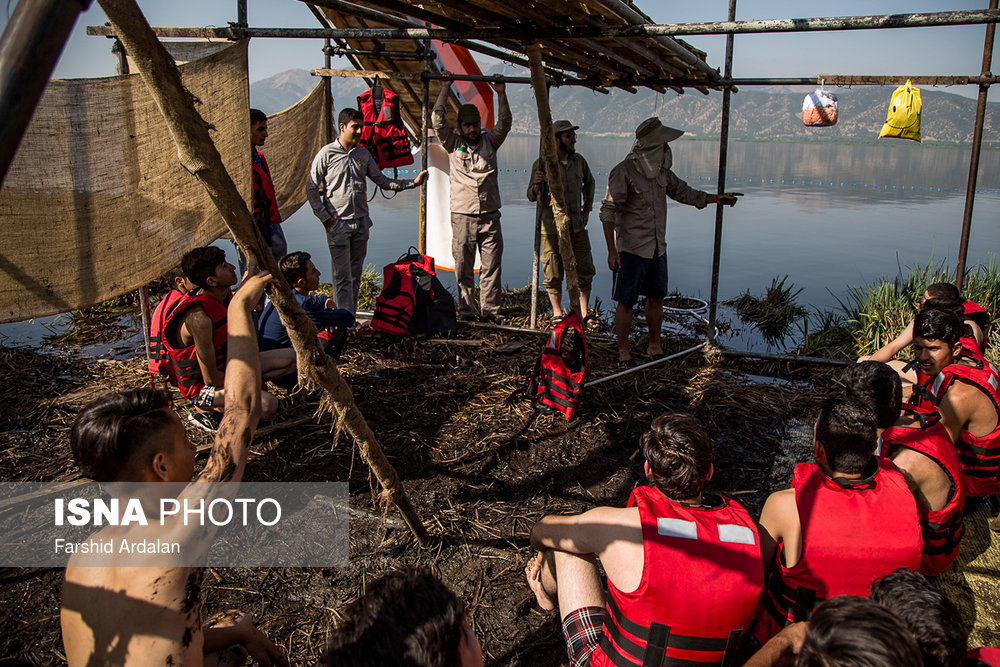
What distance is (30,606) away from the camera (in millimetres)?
2969

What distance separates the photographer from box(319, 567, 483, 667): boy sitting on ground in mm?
1382

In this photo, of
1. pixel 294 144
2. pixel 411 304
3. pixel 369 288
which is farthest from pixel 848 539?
pixel 369 288

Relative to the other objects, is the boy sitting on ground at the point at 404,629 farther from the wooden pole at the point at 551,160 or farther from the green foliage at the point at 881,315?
the green foliage at the point at 881,315

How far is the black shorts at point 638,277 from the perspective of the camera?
231 inches

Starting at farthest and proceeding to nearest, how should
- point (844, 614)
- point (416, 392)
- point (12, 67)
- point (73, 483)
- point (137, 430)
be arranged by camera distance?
point (416, 392)
point (73, 483)
point (137, 430)
point (844, 614)
point (12, 67)

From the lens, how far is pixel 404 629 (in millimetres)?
1428

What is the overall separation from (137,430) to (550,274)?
16.8ft

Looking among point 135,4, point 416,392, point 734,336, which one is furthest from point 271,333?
point 734,336

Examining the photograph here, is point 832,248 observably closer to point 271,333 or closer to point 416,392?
point 416,392

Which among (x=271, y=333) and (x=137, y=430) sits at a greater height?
(x=137, y=430)

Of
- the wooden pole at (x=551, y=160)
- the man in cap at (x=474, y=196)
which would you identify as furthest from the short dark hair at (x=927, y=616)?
the man in cap at (x=474, y=196)

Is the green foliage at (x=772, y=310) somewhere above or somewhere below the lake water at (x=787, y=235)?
below

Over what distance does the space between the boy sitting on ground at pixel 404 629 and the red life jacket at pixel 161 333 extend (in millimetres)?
3055

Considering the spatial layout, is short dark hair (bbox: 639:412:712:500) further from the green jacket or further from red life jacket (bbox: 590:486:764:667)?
the green jacket
